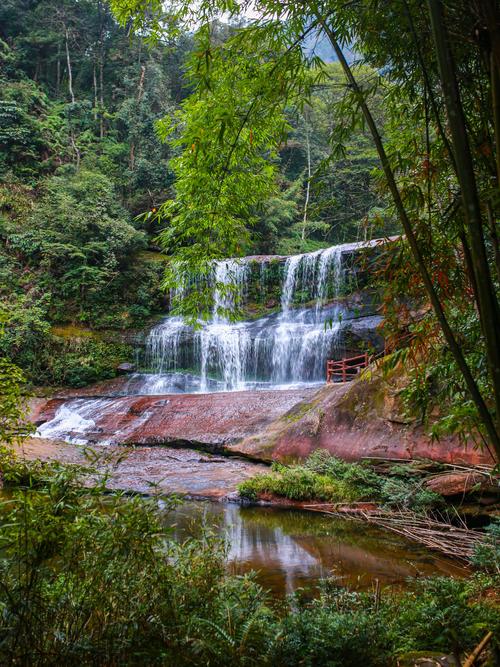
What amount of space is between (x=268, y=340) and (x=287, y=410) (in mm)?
5361

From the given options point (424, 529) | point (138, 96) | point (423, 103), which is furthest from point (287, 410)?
point (138, 96)

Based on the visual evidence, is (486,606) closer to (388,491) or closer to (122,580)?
(122,580)

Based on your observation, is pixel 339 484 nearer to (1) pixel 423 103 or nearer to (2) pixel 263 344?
(1) pixel 423 103

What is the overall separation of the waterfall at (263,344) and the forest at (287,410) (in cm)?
10

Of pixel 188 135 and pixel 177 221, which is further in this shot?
pixel 177 221

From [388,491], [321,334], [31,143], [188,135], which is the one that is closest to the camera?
[188,135]

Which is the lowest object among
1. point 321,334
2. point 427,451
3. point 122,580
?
point 427,451

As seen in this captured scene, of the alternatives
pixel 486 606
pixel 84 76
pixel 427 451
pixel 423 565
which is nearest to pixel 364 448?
pixel 427 451

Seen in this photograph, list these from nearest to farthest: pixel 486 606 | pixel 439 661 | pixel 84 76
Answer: pixel 439 661, pixel 486 606, pixel 84 76

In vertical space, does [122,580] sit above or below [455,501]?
above

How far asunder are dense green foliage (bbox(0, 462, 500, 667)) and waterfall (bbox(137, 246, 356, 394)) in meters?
12.2

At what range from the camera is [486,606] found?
2713 mm

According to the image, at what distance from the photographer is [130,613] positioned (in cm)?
185

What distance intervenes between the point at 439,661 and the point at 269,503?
505 cm
